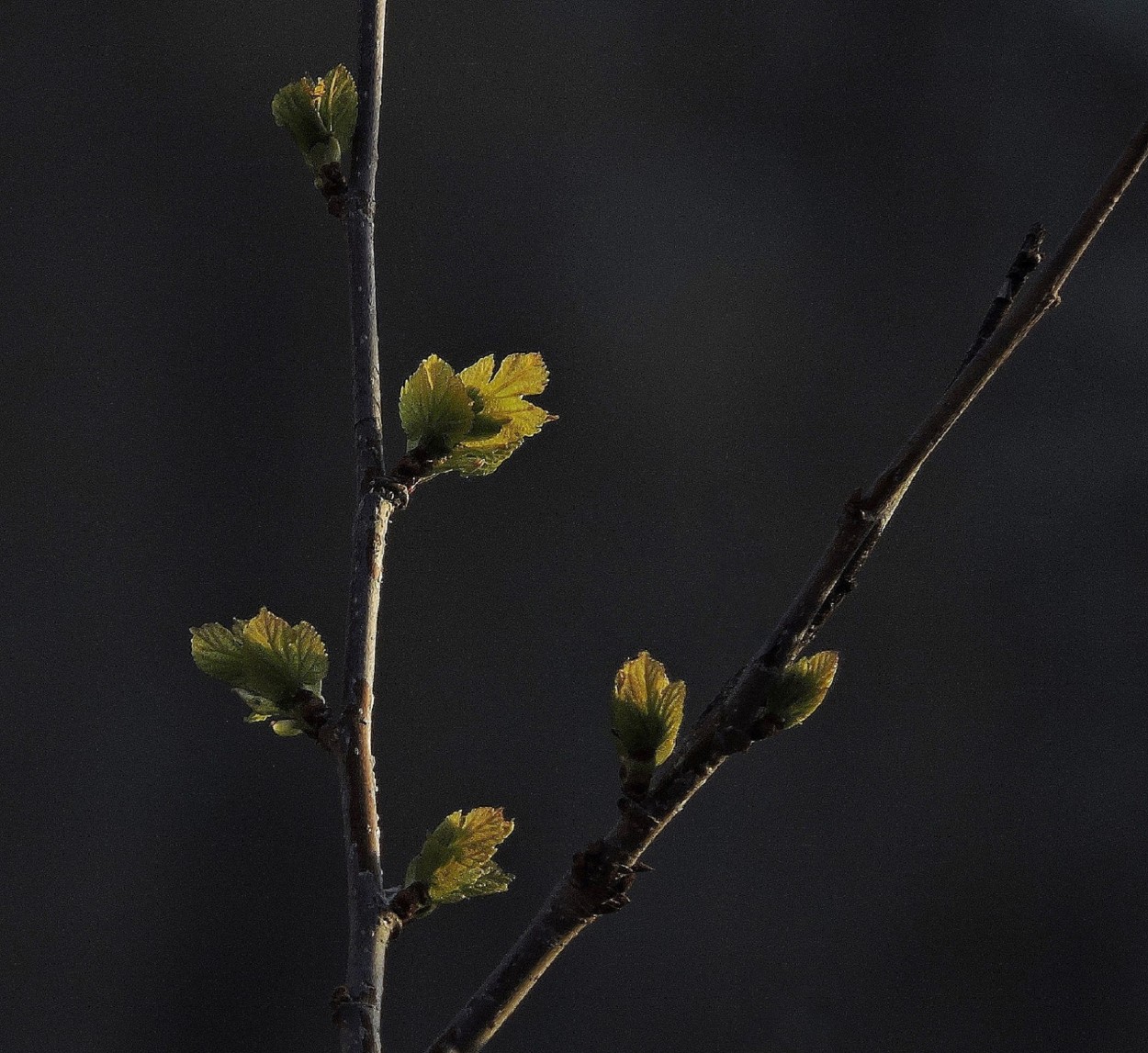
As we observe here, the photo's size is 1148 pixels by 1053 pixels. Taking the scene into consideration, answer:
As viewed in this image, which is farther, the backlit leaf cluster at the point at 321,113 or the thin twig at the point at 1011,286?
the backlit leaf cluster at the point at 321,113

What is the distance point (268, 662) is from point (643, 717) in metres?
0.10

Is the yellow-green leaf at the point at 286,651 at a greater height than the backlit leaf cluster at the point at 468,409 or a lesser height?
lesser

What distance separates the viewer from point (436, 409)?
1.07ft

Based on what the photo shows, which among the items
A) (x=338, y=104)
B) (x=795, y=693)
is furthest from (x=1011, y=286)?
(x=338, y=104)

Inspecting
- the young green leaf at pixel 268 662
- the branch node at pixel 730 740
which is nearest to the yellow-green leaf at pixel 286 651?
the young green leaf at pixel 268 662

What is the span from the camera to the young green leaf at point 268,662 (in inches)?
12.0

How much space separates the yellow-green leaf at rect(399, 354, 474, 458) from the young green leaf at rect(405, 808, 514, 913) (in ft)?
0.33

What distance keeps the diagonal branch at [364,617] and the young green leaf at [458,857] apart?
0.05 feet

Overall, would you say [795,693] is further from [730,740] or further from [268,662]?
[268,662]

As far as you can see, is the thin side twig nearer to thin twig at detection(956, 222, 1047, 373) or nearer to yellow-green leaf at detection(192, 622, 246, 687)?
yellow-green leaf at detection(192, 622, 246, 687)

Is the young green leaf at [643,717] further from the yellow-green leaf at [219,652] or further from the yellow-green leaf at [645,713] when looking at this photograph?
the yellow-green leaf at [219,652]

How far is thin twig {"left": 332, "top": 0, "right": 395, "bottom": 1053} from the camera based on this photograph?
A: 26 centimetres

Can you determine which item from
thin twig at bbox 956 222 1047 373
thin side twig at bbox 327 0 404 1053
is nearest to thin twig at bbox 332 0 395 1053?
thin side twig at bbox 327 0 404 1053

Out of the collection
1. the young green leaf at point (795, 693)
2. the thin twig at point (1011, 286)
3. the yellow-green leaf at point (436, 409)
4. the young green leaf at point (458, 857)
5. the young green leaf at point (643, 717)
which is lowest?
the young green leaf at point (458, 857)
